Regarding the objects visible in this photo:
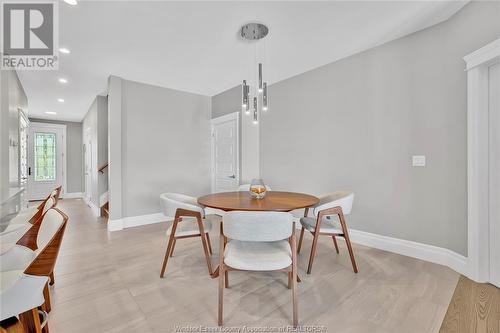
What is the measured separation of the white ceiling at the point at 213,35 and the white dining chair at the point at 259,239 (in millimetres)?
1928

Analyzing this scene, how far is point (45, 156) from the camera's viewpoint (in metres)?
6.93

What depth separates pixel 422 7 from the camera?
82.7 inches

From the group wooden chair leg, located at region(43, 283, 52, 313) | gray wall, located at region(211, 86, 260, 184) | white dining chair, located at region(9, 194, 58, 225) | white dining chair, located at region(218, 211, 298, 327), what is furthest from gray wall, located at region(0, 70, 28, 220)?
gray wall, located at region(211, 86, 260, 184)

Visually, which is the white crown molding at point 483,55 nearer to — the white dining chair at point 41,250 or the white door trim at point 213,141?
the white door trim at point 213,141

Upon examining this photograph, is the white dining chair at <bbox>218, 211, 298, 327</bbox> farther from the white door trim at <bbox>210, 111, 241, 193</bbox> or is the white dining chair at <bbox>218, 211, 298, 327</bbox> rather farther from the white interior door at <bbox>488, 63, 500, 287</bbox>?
the white door trim at <bbox>210, 111, 241, 193</bbox>

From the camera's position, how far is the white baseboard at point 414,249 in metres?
2.19

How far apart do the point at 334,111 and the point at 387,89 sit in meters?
0.69

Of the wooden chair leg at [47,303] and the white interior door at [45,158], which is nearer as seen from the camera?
the wooden chair leg at [47,303]

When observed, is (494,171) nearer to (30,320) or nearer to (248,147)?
(248,147)

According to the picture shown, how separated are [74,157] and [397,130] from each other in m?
9.03

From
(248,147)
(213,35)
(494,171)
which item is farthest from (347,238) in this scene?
(213,35)

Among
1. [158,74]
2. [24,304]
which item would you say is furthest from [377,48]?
[24,304]

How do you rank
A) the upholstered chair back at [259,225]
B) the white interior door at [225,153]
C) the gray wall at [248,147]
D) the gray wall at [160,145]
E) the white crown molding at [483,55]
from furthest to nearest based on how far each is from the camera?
the white interior door at [225,153], the gray wall at [248,147], the gray wall at [160,145], the white crown molding at [483,55], the upholstered chair back at [259,225]

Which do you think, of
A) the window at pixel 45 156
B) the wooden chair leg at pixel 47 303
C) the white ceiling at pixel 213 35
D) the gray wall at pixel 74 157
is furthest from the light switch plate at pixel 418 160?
the window at pixel 45 156
